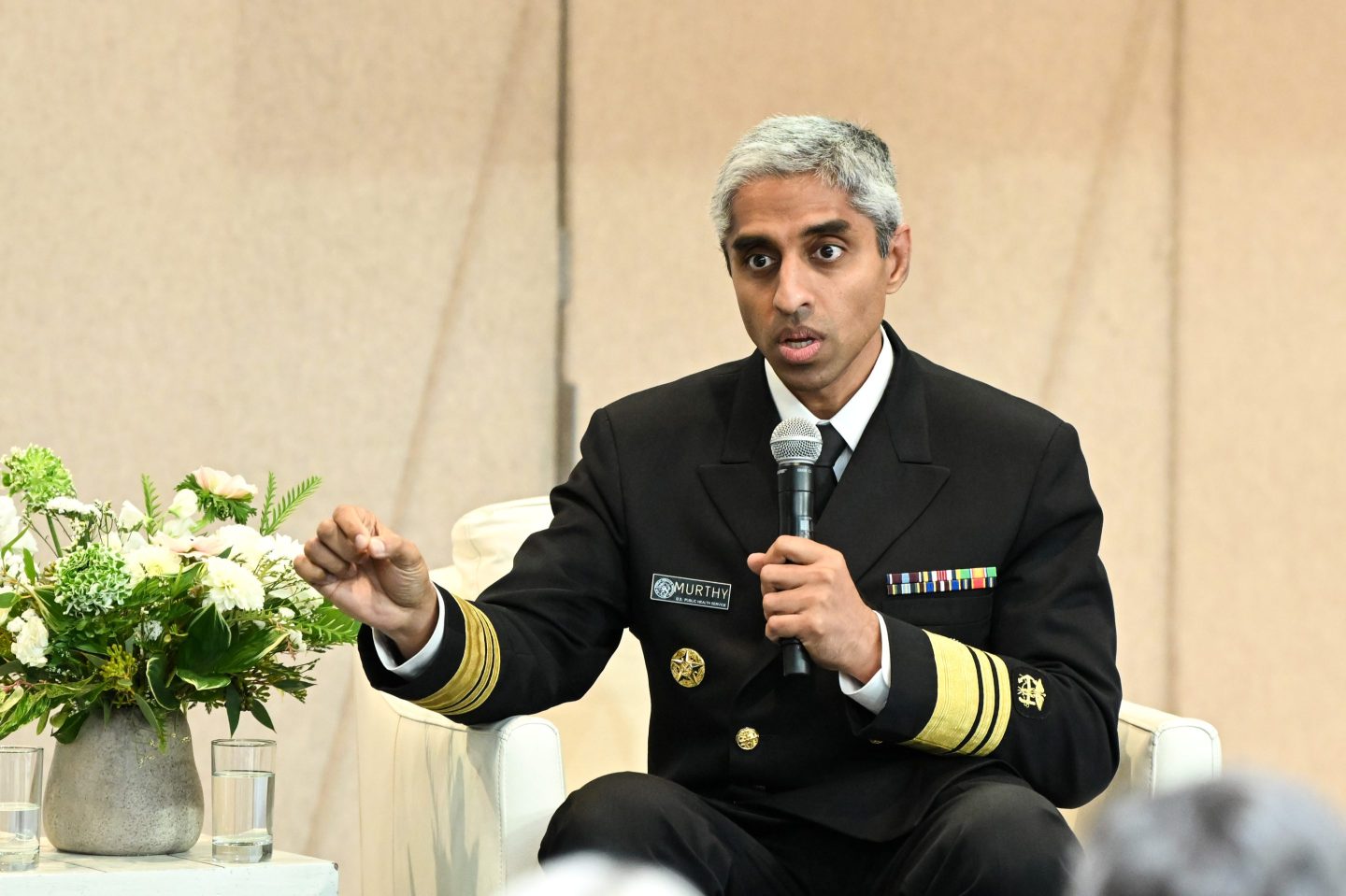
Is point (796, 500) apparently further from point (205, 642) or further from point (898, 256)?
point (205, 642)

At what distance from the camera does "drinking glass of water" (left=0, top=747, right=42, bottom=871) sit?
1852 millimetres

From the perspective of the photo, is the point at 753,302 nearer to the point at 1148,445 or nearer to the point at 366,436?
the point at 366,436

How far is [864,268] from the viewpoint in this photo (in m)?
2.15

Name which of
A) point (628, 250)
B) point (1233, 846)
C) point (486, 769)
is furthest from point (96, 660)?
point (628, 250)

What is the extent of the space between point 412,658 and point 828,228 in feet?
2.47

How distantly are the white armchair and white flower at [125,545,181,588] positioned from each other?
15.7 inches

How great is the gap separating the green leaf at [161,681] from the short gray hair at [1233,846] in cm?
154

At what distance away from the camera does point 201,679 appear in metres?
1.92

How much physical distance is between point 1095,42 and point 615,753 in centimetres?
201

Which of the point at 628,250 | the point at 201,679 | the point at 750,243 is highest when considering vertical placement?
the point at 628,250

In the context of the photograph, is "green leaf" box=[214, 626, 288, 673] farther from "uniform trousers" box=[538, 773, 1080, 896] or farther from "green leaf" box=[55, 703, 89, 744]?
"uniform trousers" box=[538, 773, 1080, 896]

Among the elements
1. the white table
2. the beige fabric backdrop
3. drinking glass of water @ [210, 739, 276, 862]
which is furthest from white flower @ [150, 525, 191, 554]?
the beige fabric backdrop

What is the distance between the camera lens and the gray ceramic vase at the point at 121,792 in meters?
1.94

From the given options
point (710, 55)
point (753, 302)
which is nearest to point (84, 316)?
point (710, 55)
